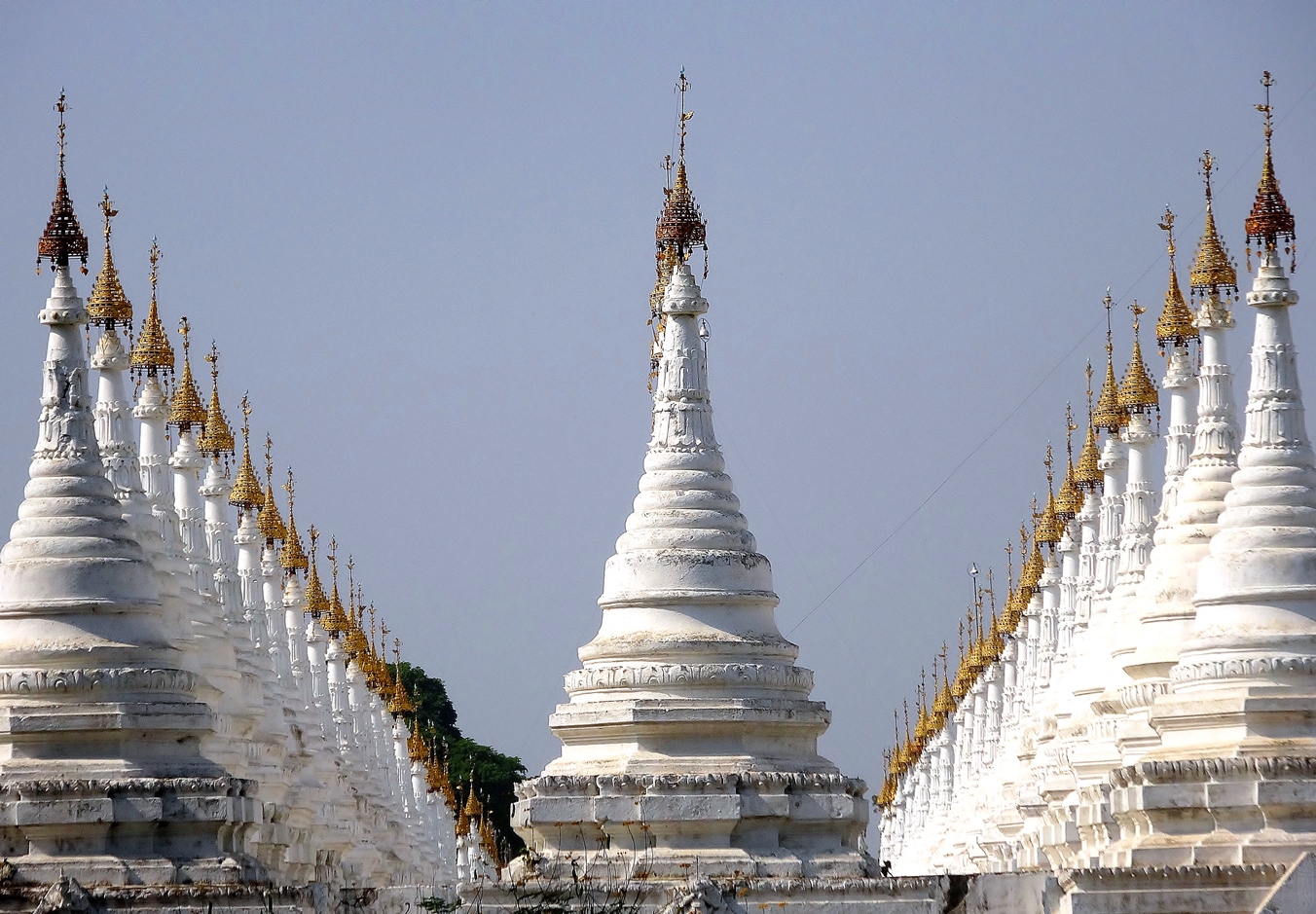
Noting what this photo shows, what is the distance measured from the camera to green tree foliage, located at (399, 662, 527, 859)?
10962 cm

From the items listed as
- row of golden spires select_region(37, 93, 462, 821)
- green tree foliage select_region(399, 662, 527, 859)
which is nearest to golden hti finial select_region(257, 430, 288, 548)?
row of golden spires select_region(37, 93, 462, 821)

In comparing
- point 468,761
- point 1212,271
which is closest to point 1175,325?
point 1212,271

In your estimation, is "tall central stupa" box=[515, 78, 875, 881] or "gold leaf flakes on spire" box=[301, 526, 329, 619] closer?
"tall central stupa" box=[515, 78, 875, 881]

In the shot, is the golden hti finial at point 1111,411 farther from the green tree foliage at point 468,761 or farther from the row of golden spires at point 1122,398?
the green tree foliage at point 468,761

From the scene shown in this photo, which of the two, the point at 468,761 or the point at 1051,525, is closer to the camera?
the point at 1051,525

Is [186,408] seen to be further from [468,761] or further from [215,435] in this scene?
[468,761]

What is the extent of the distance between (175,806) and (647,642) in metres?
6.88

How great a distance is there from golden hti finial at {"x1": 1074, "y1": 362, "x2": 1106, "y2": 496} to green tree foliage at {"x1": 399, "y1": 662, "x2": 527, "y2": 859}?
Result: 159 ft

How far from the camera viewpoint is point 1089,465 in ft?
200

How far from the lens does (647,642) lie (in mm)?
44469

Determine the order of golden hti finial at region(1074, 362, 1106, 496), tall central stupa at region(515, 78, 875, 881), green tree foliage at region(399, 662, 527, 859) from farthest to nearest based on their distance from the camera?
green tree foliage at region(399, 662, 527, 859) < golden hti finial at region(1074, 362, 1106, 496) < tall central stupa at region(515, 78, 875, 881)

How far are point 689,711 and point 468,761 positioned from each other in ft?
226

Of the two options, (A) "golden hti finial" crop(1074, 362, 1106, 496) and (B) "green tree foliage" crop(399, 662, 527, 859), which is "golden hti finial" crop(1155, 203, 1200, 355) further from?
(B) "green tree foliage" crop(399, 662, 527, 859)

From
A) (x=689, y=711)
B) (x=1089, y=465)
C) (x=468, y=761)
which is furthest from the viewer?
(x=468, y=761)
